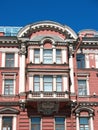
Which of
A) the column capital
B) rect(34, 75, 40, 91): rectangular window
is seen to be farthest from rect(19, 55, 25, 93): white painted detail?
rect(34, 75, 40, 91): rectangular window

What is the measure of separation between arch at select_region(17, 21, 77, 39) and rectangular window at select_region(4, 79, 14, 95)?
539 centimetres

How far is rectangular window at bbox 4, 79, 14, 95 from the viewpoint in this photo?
4016 cm

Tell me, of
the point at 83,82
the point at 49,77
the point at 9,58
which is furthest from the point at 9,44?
the point at 83,82

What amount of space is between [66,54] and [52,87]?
13.8 feet

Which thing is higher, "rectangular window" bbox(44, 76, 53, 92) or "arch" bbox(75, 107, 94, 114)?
"rectangular window" bbox(44, 76, 53, 92)

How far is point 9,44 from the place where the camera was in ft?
138

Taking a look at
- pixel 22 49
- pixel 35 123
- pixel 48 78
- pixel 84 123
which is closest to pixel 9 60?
pixel 22 49

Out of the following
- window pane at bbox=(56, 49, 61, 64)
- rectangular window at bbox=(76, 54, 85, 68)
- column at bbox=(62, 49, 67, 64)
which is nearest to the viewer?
column at bbox=(62, 49, 67, 64)

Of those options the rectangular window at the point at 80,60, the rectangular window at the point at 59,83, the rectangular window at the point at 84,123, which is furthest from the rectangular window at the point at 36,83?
the rectangular window at the point at 84,123

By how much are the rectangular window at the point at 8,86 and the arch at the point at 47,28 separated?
5392mm

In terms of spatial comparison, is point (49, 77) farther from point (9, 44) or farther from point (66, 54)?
point (9, 44)

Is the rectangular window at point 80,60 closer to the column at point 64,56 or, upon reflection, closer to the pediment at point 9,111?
the column at point 64,56

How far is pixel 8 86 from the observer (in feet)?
133

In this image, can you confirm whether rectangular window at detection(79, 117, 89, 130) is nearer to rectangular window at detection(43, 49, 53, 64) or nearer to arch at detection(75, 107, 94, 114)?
arch at detection(75, 107, 94, 114)
